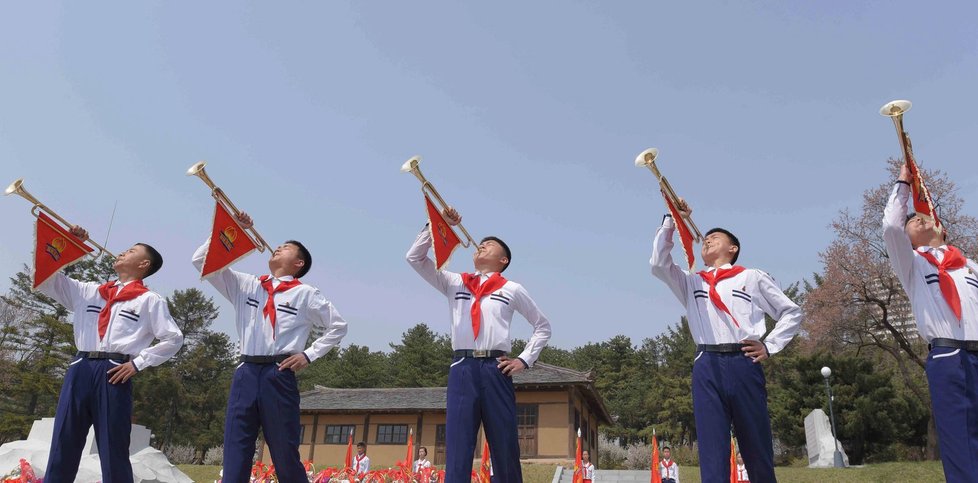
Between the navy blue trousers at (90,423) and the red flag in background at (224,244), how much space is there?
1.06m

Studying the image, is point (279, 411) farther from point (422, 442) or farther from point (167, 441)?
point (167, 441)

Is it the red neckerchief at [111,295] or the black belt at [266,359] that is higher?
the red neckerchief at [111,295]

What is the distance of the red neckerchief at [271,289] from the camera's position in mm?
5253

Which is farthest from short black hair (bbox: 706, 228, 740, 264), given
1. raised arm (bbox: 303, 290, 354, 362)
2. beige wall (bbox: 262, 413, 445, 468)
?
beige wall (bbox: 262, 413, 445, 468)

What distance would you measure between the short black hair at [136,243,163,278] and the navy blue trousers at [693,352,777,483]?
466cm

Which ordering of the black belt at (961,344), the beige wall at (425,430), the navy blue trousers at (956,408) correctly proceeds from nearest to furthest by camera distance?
1. the navy blue trousers at (956,408)
2. the black belt at (961,344)
3. the beige wall at (425,430)

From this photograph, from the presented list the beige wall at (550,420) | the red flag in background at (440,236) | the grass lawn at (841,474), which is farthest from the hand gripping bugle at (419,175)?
the beige wall at (550,420)

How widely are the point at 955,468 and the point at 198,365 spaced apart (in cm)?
4868

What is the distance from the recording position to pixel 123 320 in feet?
17.8

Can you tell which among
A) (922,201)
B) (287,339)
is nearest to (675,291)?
(922,201)

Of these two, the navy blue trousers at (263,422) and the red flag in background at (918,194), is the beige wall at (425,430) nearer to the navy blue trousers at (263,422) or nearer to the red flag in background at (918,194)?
the navy blue trousers at (263,422)

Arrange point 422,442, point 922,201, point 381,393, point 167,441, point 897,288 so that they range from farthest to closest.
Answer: point 167,441 < point 381,393 < point 422,442 < point 897,288 < point 922,201

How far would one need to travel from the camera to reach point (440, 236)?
5598 mm

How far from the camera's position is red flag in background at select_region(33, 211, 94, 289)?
5.72 m
